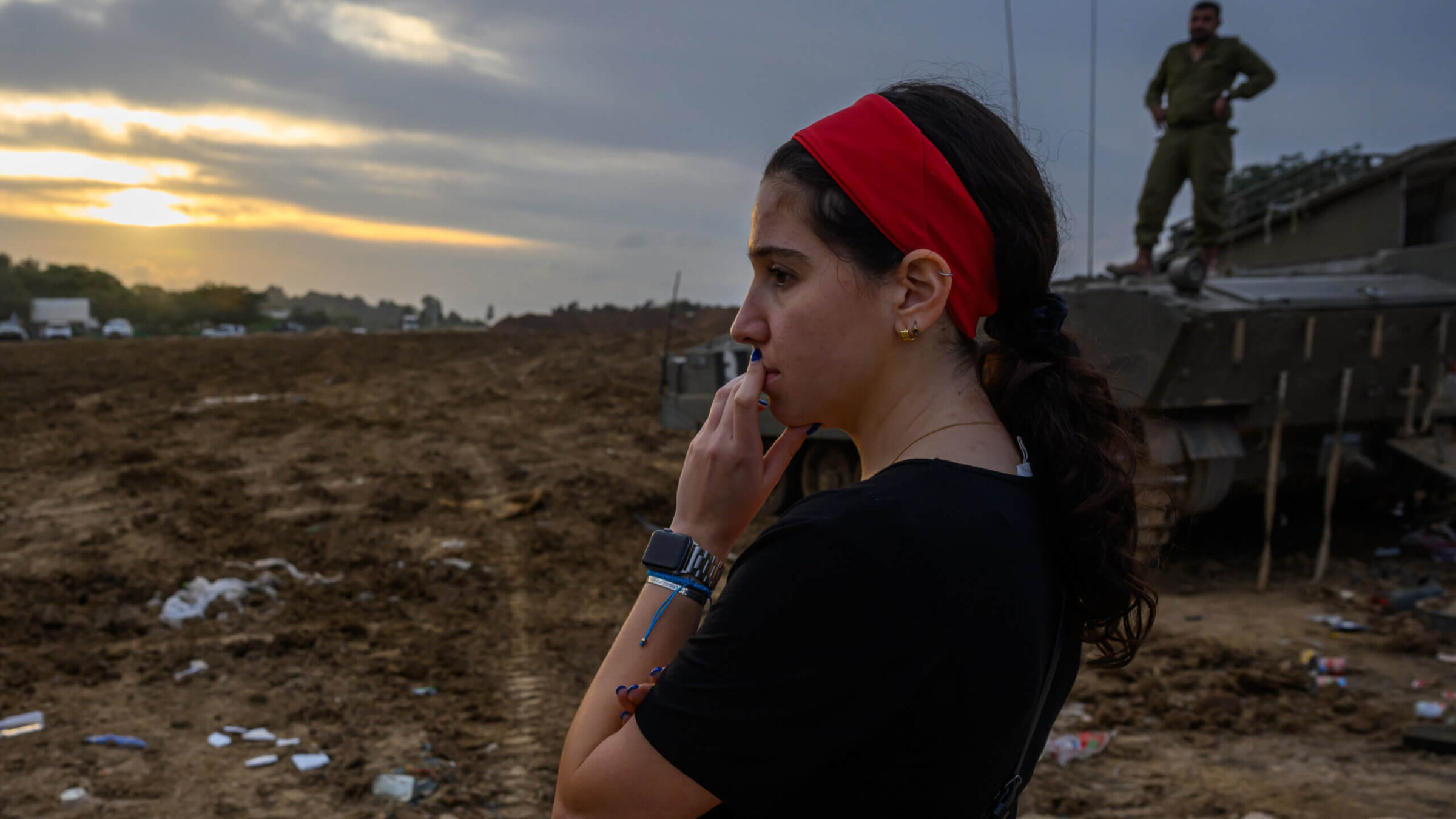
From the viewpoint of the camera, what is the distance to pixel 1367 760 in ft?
14.3

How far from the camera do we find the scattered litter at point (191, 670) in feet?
17.6

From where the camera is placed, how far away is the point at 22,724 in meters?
4.72

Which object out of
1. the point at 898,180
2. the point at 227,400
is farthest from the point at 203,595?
the point at 227,400

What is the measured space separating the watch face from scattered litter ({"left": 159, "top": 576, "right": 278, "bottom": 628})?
583 cm

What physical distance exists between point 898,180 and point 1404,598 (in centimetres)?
692

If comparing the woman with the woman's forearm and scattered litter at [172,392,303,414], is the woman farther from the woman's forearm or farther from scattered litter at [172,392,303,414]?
scattered litter at [172,392,303,414]

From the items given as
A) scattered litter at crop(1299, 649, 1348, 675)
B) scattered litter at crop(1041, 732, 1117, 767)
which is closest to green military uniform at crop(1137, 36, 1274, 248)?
scattered litter at crop(1299, 649, 1348, 675)

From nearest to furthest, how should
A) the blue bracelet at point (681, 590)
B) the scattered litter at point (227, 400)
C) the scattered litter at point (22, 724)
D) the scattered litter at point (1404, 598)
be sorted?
the blue bracelet at point (681, 590), the scattered litter at point (22, 724), the scattered litter at point (1404, 598), the scattered litter at point (227, 400)

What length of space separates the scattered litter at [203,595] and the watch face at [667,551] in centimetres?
583

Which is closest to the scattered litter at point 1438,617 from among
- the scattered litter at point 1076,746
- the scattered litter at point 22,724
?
the scattered litter at point 1076,746

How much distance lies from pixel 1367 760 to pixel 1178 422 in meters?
3.42

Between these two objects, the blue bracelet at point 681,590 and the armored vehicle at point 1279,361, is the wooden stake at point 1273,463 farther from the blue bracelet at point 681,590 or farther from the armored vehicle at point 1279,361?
the blue bracelet at point 681,590

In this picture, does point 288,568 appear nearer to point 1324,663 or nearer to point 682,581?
point 1324,663

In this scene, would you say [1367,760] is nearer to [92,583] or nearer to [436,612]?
[436,612]
